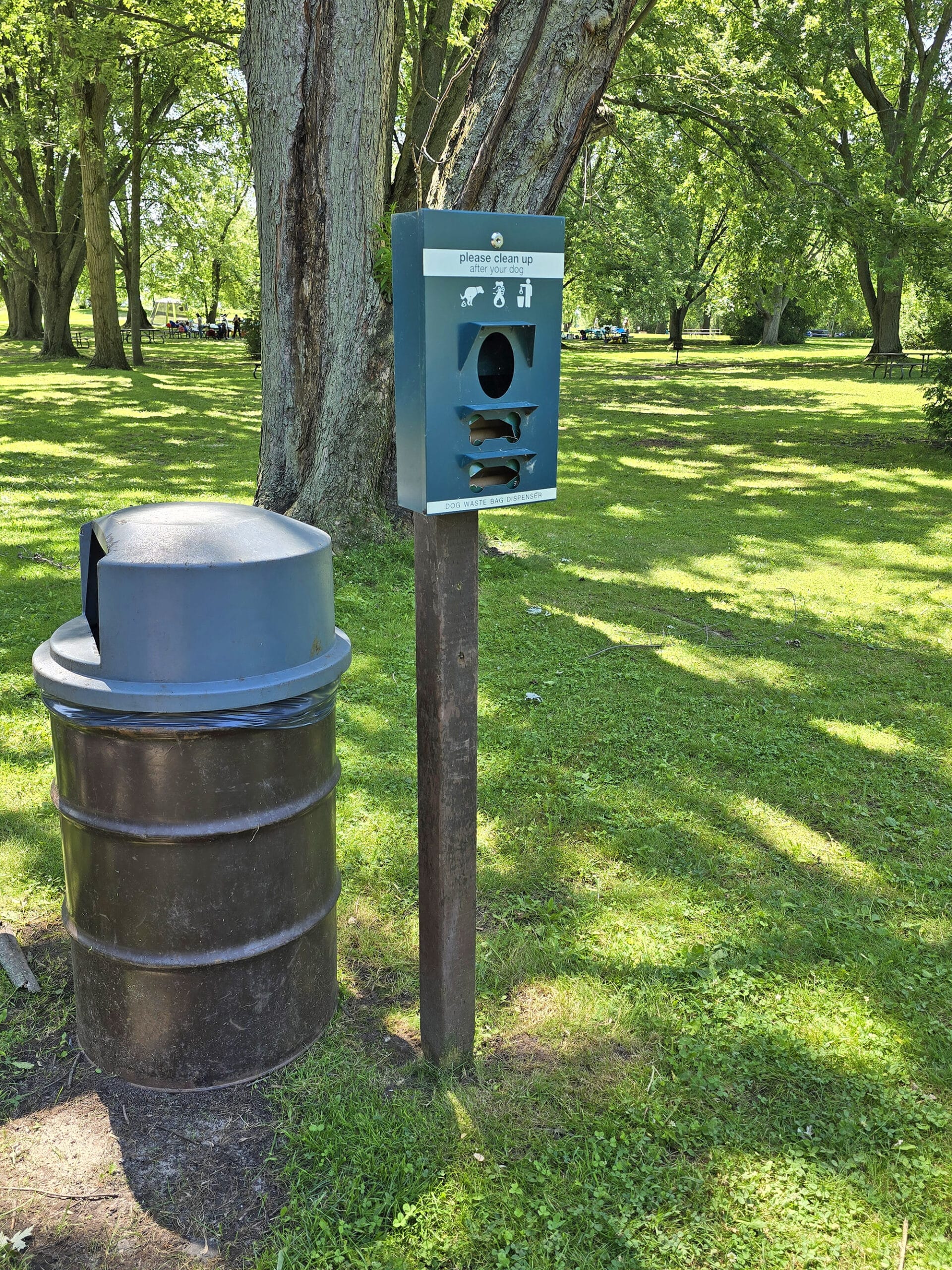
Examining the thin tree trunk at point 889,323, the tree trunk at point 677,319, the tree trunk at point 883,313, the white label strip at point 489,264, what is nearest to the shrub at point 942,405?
the white label strip at point 489,264

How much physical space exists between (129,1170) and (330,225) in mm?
5735

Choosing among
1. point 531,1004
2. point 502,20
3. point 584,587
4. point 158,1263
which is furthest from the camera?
point 584,587

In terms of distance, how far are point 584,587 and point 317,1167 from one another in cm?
539

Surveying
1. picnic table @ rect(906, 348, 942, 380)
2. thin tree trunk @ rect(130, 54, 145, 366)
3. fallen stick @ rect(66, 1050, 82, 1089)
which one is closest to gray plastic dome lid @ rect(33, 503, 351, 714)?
fallen stick @ rect(66, 1050, 82, 1089)

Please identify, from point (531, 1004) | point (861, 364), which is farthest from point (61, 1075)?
point (861, 364)

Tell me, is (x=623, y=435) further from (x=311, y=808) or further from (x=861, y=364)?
(x=861, y=364)

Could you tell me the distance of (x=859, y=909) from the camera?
3.60 meters

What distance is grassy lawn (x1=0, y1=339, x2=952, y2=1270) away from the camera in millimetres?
2400

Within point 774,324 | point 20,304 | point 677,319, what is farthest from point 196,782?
point 774,324

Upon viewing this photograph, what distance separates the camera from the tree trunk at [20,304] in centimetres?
3481

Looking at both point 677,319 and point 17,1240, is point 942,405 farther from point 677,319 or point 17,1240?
point 677,319

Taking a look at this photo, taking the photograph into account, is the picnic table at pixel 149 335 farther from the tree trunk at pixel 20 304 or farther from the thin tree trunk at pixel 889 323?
the thin tree trunk at pixel 889 323

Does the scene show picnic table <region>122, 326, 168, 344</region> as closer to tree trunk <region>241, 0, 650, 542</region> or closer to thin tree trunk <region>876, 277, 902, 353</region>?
thin tree trunk <region>876, 277, 902, 353</region>

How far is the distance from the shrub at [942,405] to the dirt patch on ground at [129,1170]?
13.4 meters
